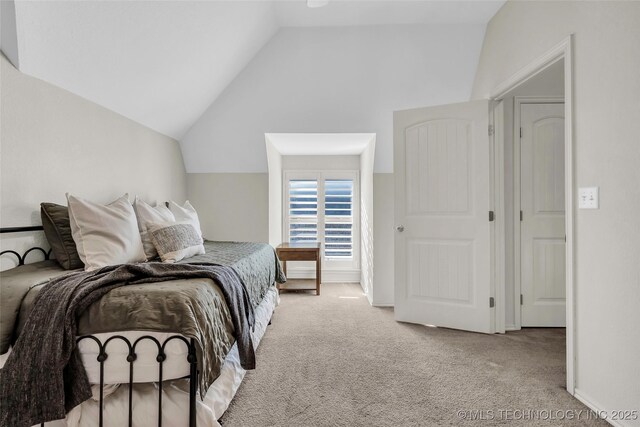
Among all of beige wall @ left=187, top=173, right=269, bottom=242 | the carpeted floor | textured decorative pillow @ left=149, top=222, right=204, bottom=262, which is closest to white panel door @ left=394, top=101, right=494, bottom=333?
the carpeted floor

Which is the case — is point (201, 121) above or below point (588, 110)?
above

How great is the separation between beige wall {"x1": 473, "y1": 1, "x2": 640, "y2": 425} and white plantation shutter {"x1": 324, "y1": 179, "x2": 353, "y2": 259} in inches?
122

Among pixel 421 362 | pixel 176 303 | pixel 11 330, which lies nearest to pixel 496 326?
pixel 421 362

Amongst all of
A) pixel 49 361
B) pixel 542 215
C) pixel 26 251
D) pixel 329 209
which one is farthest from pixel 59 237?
pixel 542 215

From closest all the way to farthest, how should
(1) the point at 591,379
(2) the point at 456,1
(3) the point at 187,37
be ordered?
(1) the point at 591,379 < (3) the point at 187,37 < (2) the point at 456,1

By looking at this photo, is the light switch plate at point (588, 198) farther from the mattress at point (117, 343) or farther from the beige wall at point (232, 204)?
the beige wall at point (232, 204)

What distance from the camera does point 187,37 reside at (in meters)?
2.47

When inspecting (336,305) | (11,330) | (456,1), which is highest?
(456,1)

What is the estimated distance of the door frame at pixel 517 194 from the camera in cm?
293

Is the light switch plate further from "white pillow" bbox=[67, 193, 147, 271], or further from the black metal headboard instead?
the black metal headboard

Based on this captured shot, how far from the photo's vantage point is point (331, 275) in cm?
484

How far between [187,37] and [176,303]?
199 cm

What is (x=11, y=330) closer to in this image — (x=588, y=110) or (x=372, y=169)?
(x=588, y=110)

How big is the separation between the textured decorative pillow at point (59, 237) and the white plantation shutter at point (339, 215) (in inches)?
132
